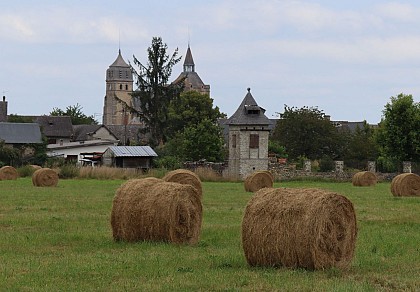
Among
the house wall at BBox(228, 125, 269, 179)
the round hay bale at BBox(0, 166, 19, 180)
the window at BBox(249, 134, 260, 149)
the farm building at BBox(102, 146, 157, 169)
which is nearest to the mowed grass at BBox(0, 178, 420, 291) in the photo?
the round hay bale at BBox(0, 166, 19, 180)

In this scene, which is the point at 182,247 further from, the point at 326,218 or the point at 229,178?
the point at 229,178

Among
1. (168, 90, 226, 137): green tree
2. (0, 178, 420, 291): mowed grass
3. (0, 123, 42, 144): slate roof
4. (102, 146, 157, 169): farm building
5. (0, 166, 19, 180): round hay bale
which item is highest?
(168, 90, 226, 137): green tree

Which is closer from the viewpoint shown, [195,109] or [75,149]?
[75,149]

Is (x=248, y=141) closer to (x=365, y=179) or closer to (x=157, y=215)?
(x=365, y=179)

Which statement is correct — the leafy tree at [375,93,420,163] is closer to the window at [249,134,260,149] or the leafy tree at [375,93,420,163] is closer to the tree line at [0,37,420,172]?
the tree line at [0,37,420,172]

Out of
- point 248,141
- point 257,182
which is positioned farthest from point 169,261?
point 248,141

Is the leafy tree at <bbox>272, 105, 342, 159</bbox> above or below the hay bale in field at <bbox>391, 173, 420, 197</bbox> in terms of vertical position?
above

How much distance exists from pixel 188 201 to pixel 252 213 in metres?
4.07

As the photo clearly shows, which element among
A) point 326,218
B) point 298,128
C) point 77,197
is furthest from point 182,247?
point 298,128

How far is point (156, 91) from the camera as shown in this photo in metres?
88.5

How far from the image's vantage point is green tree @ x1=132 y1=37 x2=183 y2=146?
87750 millimetres

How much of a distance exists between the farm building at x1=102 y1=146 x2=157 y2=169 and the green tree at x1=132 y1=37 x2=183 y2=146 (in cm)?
625

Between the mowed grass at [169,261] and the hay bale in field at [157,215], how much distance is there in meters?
0.35

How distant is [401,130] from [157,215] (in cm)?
6596
